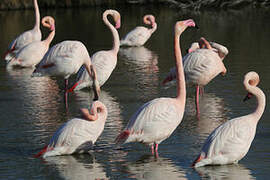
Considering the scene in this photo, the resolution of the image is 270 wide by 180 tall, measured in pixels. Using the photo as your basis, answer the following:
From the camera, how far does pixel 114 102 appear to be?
32.8 ft

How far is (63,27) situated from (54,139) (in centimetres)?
1628

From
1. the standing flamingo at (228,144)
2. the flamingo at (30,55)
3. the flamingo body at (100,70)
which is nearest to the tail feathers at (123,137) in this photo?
the standing flamingo at (228,144)

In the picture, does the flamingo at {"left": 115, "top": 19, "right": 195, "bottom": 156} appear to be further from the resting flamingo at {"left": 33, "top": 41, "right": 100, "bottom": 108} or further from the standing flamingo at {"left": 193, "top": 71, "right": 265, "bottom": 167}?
the resting flamingo at {"left": 33, "top": 41, "right": 100, "bottom": 108}

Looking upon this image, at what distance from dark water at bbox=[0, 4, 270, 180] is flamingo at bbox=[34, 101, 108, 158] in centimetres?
12

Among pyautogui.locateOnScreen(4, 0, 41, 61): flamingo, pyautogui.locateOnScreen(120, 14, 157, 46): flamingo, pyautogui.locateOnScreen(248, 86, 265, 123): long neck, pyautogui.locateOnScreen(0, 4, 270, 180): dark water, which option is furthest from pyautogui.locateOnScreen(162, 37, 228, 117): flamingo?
pyautogui.locateOnScreen(120, 14, 157, 46): flamingo

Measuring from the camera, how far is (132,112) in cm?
920

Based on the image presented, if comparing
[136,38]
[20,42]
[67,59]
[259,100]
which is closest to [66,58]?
[67,59]

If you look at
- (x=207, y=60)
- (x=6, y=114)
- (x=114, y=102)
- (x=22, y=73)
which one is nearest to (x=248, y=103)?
(x=207, y=60)

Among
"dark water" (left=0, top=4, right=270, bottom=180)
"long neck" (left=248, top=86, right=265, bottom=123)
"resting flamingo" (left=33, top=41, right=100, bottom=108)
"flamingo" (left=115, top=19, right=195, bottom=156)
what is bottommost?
"dark water" (left=0, top=4, right=270, bottom=180)

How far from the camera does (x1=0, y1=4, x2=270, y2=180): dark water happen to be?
6.53 m

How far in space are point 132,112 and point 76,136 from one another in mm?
2412

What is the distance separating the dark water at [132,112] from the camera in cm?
653

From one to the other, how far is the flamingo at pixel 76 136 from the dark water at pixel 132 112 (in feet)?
0.40

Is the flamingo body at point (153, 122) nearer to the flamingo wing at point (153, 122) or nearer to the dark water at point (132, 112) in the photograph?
Answer: the flamingo wing at point (153, 122)
